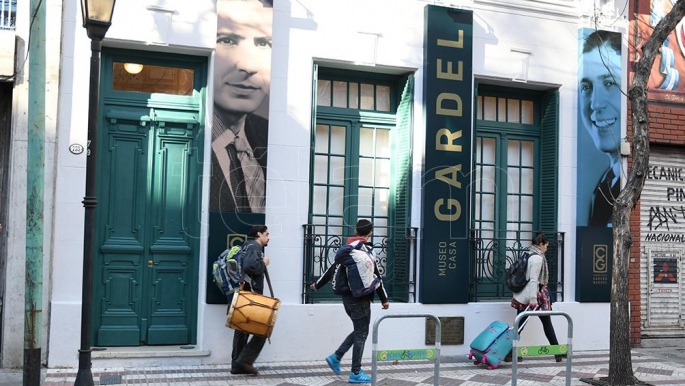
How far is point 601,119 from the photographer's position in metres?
12.1

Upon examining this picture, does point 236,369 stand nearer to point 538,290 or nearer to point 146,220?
point 146,220

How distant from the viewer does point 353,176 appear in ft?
36.7

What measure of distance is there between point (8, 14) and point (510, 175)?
7431 millimetres

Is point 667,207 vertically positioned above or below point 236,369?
above

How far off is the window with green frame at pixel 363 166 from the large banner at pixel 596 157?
9.38 feet

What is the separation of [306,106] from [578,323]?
527 cm

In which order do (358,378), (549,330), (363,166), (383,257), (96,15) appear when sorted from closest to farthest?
(96,15)
(358,378)
(549,330)
(383,257)
(363,166)

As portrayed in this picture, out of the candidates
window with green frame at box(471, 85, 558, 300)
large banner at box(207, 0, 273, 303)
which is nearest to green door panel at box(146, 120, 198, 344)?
large banner at box(207, 0, 273, 303)

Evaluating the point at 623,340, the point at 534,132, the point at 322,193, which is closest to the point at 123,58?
the point at 322,193

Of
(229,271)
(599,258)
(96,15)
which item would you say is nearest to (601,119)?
(599,258)

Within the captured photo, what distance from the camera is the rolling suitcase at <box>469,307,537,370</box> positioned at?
32.9ft

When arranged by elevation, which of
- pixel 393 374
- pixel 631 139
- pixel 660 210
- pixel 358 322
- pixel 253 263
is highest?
pixel 631 139

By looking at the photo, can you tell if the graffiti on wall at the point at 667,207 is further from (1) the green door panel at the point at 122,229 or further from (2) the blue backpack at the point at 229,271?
(1) the green door panel at the point at 122,229

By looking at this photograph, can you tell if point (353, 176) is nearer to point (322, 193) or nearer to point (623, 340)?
point (322, 193)
